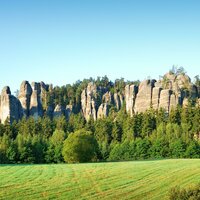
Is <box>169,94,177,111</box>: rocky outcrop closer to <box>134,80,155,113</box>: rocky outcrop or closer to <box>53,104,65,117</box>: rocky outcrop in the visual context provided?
<box>134,80,155,113</box>: rocky outcrop

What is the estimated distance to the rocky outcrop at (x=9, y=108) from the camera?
5748 inches

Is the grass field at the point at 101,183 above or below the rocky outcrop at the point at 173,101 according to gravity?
A: below

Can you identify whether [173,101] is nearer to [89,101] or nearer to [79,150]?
[89,101]

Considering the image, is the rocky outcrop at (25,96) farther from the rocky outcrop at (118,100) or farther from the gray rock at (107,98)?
the rocky outcrop at (118,100)

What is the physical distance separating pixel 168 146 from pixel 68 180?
5123cm

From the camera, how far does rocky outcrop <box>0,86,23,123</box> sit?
146000 mm

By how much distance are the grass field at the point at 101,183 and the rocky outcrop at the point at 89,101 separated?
358 ft

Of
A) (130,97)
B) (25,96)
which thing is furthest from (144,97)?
(25,96)

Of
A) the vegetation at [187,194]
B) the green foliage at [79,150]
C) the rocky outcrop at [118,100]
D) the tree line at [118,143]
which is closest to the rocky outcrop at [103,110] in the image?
the rocky outcrop at [118,100]

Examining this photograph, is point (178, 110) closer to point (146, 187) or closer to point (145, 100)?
point (145, 100)

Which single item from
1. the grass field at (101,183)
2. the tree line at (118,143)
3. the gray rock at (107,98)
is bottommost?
the tree line at (118,143)

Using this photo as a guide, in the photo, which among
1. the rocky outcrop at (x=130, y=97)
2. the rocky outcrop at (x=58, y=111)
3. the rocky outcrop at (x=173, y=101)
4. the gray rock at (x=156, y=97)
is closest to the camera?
the rocky outcrop at (x=173, y=101)

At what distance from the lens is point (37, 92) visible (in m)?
164

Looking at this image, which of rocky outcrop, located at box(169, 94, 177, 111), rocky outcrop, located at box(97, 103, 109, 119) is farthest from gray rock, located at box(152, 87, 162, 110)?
rocky outcrop, located at box(97, 103, 109, 119)
